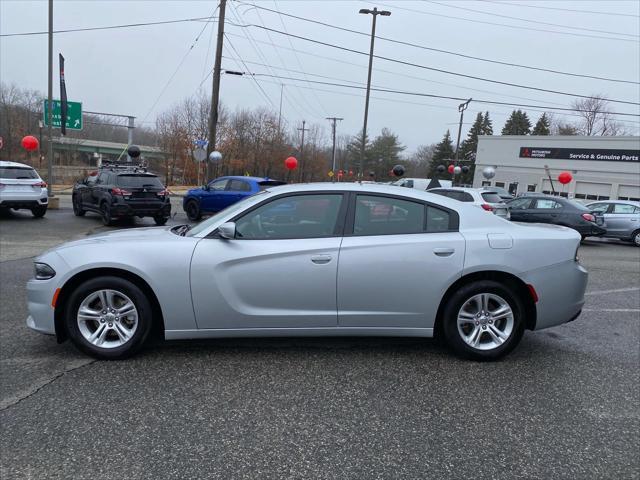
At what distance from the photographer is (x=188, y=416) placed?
3090mm

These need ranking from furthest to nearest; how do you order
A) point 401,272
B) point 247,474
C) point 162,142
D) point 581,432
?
point 162,142
point 401,272
point 581,432
point 247,474

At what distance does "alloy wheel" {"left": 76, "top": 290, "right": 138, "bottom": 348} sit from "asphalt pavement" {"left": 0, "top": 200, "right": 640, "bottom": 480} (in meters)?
0.23

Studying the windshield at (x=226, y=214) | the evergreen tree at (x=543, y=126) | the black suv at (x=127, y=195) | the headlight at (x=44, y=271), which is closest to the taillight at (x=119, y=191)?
the black suv at (x=127, y=195)

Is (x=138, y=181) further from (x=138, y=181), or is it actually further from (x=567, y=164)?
(x=567, y=164)

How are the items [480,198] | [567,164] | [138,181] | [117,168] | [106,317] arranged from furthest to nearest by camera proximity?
[567,164], [117,168], [138,181], [480,198], [106,317]

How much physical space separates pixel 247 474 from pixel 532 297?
109 inches

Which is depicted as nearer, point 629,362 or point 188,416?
point 188,416

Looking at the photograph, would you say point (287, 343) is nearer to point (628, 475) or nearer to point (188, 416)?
point (188, 416)

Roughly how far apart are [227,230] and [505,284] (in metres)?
2.39

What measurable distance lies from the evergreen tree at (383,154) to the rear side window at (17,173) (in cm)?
7860

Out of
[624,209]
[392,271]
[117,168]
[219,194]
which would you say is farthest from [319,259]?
[624,209]

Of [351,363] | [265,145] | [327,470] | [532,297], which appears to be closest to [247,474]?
[327,470]

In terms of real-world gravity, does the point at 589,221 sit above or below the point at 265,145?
below

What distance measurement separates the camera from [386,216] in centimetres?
407
